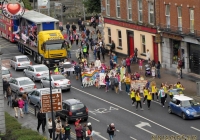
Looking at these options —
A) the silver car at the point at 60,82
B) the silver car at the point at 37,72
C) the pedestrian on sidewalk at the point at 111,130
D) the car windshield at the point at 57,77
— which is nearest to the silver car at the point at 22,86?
the silver car at the point at 60,82

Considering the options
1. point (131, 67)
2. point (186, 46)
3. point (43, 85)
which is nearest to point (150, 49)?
point (131, 67)

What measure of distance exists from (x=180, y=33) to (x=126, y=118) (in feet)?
45.7

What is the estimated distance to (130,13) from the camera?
66750mm

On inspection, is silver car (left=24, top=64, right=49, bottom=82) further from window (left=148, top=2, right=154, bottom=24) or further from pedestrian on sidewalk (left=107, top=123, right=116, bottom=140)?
pedestrian on sidewalk (left=107, top=123, right=116, bottom=140)

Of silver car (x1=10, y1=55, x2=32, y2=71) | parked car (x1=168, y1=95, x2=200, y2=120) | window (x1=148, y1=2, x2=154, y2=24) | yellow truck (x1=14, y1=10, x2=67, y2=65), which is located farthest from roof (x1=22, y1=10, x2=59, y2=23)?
parked car (x1=168, y1=95, x2=200, y2=120)

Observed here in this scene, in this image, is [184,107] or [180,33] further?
[180,33]

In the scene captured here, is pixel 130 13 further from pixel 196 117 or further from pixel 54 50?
pixel 196 117

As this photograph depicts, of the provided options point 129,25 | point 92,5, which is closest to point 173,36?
point 129,25

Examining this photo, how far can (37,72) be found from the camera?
5856 cm

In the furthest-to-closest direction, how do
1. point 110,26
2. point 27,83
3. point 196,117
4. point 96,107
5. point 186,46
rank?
1. point 110,26
2. point 186,46
3. point 27,83
4. point 96,107
5. point 196,117

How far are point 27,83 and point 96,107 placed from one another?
7.21 m

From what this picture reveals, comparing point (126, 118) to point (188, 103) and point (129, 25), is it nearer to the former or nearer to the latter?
point (188, 103)

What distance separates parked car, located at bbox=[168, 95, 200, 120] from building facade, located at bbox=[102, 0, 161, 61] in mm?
16250

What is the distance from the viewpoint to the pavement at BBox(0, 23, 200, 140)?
139ft
